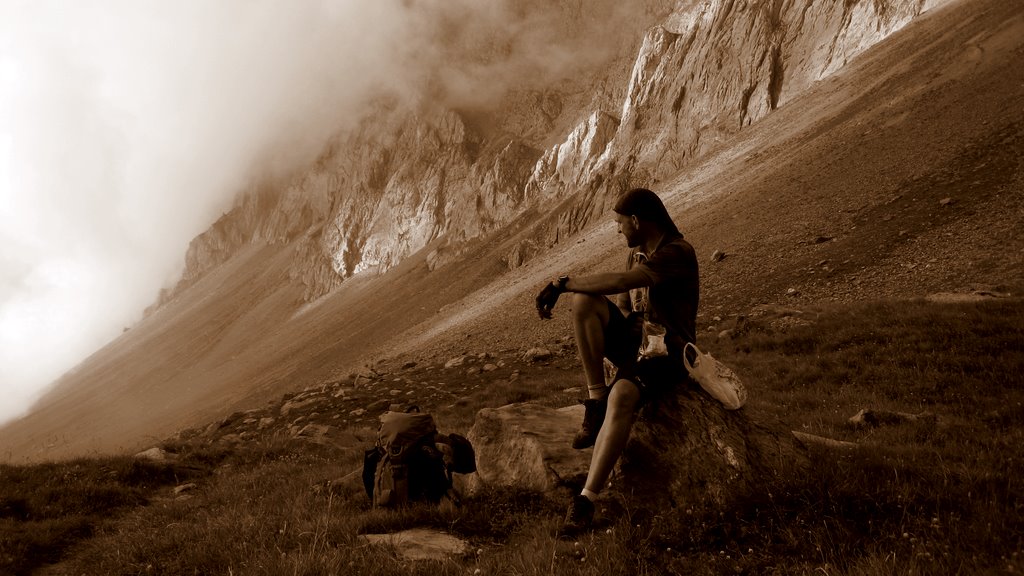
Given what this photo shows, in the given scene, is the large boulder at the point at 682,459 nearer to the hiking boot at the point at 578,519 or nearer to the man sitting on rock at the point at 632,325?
the man sitting on rock at the point at 632,325

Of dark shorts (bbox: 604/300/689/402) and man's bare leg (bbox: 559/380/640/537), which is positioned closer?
man's bare leg (bbox: 559/380/640/537)

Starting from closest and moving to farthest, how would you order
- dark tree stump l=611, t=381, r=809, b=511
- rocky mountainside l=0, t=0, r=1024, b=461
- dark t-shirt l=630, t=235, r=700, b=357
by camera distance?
1. dark tree stump l=611, t=381, r=809, b=511
2. dark t-shirt l=630, t=235, r=700, b=357
3. rocky mountainside l=0, t=0, r=1024, b=461

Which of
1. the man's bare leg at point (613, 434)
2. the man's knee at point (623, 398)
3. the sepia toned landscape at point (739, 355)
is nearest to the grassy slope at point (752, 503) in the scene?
the sepia toned landscape at point (739, 355)

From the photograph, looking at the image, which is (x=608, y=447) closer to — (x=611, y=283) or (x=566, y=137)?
(x=611, y=283)

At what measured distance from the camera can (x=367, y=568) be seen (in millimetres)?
3361

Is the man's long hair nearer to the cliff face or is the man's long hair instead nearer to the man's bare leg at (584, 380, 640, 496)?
the man's bare leg at (584, 380, 640, 496)

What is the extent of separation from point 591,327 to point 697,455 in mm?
1345

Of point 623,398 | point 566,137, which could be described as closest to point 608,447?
point 623,398

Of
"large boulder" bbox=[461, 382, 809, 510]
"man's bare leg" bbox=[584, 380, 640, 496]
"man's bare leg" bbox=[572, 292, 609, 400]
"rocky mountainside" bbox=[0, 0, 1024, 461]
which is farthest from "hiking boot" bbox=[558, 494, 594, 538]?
"rocky mountainside" bbox=[0, 0, 1024, 461]

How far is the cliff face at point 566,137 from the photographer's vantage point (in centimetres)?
5603

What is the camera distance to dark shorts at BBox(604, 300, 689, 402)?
13.7 feet

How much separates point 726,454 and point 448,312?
47454mm

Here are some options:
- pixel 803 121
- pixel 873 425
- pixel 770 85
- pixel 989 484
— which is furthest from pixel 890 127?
pixel 989 484

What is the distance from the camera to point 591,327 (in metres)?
4.23
